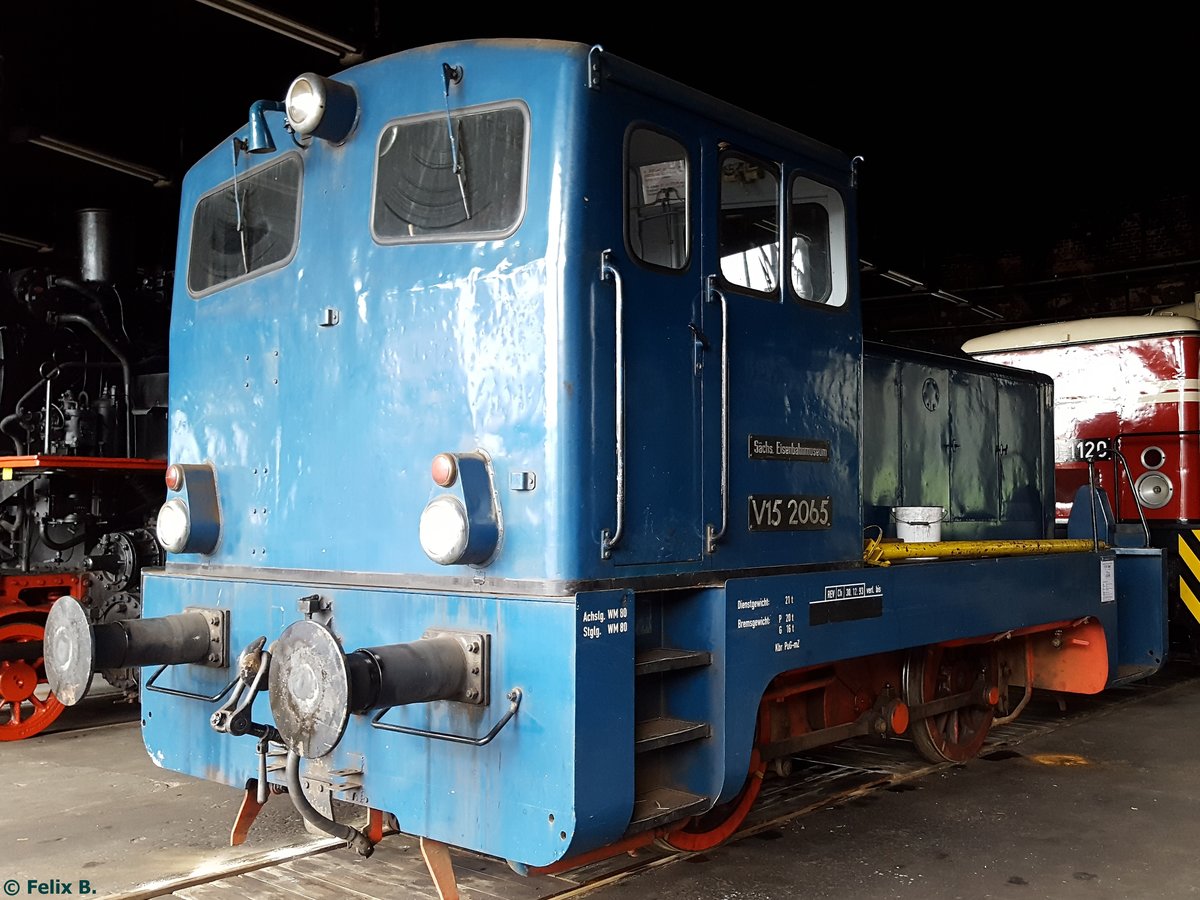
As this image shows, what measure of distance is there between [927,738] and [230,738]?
155 inches

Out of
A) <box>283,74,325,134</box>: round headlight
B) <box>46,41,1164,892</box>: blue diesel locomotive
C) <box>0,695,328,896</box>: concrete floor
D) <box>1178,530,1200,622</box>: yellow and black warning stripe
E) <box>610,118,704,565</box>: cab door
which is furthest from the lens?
<box>1178,530,1200,622</box>: yellow and black warning stripe

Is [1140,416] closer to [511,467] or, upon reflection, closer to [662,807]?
[662,807]

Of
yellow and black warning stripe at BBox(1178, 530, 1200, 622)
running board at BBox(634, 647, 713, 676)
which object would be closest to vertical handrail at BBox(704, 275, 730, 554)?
running board at BBox(634, 647, 713, 676)

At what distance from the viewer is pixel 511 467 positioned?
3.36 m

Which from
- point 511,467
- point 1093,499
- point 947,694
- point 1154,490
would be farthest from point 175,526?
point 1154,490

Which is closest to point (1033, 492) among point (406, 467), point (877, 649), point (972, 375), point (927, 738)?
point (972, 375)

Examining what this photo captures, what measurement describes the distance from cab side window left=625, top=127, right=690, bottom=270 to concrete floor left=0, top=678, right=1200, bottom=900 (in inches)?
97.8

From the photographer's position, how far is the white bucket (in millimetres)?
5336

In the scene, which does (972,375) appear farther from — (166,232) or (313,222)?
(166,232)

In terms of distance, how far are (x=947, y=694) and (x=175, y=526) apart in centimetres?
404

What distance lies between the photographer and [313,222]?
3.97 meters

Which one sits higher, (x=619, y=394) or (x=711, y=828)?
(x=619, y=394)

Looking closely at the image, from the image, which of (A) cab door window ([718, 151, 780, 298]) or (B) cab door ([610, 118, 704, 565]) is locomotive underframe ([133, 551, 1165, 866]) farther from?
(A) cab door window ([718, 151, 780, 298])

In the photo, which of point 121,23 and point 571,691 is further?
point 121,23
